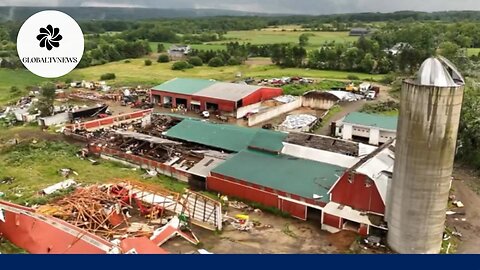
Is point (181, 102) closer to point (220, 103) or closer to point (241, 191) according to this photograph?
point (220, 103)

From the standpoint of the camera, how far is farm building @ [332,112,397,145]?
56.4ft

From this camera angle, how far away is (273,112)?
70.6 feet

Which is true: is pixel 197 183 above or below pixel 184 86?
below

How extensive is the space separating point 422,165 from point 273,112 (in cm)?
1307

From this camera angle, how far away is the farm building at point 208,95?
22391mm

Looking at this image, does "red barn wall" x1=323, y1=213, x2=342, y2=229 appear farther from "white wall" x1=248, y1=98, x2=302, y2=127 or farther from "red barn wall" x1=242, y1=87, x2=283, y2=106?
"red barn wall" x1=242, y1=87, x2=283, y2=106

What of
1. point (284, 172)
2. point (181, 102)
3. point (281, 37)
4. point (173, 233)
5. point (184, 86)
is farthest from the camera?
point (281, 37)

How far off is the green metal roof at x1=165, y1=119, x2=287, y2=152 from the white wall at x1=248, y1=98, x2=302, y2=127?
11.3 ft

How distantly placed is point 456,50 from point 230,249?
2548 centimetres

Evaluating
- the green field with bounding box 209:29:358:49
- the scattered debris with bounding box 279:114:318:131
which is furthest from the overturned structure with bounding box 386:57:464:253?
the green field with bounding box 209:29:358:49

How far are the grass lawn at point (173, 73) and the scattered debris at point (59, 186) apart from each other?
17.5 meters

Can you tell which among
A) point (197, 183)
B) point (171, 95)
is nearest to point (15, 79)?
point (171, 95)

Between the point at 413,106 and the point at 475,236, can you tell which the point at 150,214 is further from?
the point at 475,236

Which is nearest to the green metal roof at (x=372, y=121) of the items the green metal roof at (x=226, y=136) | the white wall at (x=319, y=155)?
the green metal roof at (x=226, y=136)
